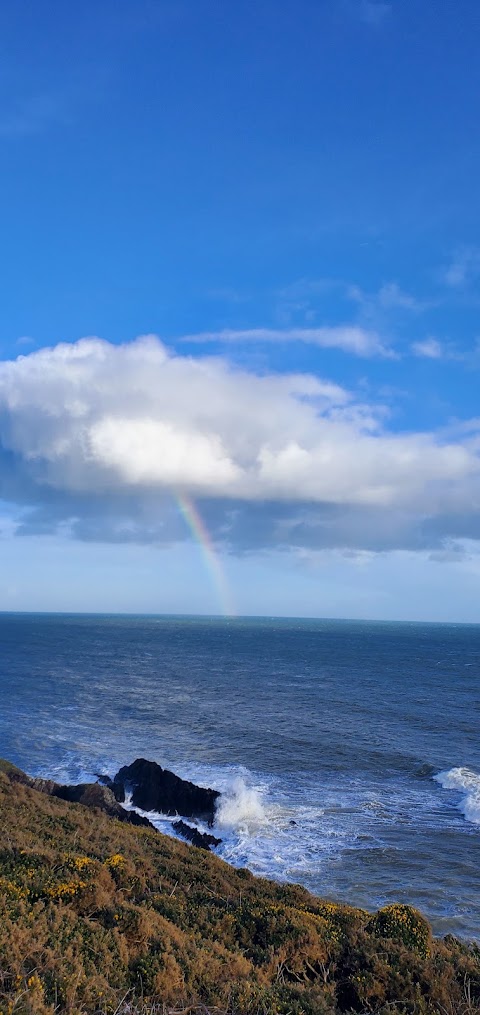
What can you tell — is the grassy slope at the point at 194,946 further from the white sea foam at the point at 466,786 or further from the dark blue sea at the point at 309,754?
the white sea foam at the point at 466,786

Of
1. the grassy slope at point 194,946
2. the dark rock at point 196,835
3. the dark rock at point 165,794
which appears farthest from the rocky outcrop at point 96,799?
the grassy slope at point 194,946

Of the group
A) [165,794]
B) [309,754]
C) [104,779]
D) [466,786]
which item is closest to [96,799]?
[165,794]

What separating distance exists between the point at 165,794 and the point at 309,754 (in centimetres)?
1393

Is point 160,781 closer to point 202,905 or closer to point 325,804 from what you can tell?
point 325,804

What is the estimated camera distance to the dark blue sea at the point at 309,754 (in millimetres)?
25172

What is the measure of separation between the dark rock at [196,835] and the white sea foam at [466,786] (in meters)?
14.4

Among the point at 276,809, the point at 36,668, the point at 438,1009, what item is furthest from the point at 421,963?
the point at 36,668

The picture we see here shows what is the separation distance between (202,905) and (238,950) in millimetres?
2720

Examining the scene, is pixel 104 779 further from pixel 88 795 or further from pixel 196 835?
pixel 196 835

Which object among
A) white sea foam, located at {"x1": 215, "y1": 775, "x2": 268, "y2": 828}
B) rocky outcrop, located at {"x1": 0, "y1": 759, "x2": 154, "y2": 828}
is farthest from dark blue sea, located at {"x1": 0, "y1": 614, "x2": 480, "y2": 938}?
rocky outcrop, located at {"x1": 0, "y1": 759, "x2": 154, "y2": 828}

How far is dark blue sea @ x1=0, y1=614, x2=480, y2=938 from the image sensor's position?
82.6 ft

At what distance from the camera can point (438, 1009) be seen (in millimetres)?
9703

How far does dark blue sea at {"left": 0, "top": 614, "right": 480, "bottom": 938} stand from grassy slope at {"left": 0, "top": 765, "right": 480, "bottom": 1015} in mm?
9746

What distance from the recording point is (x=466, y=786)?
35.3 metres
